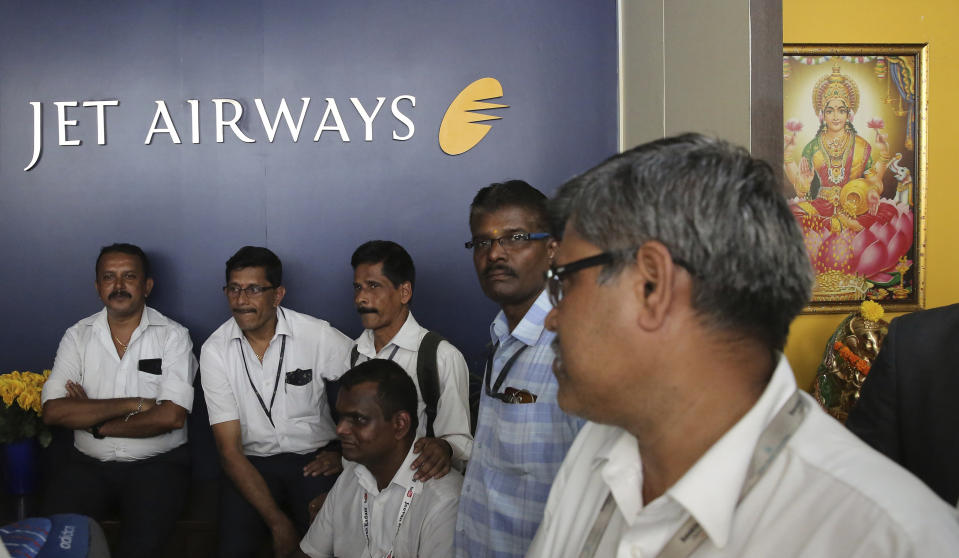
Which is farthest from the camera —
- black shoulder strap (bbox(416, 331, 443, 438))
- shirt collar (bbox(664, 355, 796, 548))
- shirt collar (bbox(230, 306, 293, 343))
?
shirt collar (bbox(230, 306, 293, 343))

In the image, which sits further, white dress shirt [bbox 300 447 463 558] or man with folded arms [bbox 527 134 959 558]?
white dress shirt [bbox 300 447 463 558]

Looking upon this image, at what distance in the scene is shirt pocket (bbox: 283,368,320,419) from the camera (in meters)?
3.65

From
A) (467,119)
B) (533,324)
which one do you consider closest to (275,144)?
(467,119)

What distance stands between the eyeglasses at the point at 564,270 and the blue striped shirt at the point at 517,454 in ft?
2.43

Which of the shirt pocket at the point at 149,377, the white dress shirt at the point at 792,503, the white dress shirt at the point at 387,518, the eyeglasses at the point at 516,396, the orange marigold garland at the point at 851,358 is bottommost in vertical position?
the white dress shirt at the point at 387,518

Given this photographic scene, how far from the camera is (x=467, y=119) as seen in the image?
A: 4.20 meters

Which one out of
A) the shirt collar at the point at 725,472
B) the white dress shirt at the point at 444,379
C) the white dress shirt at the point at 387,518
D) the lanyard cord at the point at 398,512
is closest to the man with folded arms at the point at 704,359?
the shirt collar at the point at 725,472

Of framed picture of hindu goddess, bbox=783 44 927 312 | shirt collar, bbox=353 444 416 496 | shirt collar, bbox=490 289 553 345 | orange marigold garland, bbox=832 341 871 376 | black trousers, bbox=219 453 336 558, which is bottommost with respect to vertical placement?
black trousers, bbox=219 453 336 558

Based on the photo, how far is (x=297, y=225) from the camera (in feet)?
13.9

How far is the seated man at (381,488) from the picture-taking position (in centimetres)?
233

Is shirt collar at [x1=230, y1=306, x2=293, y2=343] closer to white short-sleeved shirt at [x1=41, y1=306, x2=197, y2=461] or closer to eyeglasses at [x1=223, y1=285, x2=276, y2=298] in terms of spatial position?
eyeglasses at [x1=223, y1=285, x2=276, y2=298]

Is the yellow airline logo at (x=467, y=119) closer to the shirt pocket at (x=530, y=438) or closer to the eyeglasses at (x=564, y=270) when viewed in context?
the shirt pocket at (x=530, y=438)

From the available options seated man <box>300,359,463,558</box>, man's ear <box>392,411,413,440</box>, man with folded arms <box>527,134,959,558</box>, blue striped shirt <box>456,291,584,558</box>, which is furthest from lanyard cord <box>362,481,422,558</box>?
man with folded arms <box>527,134,959,558</box>

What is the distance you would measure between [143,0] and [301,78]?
101cm
